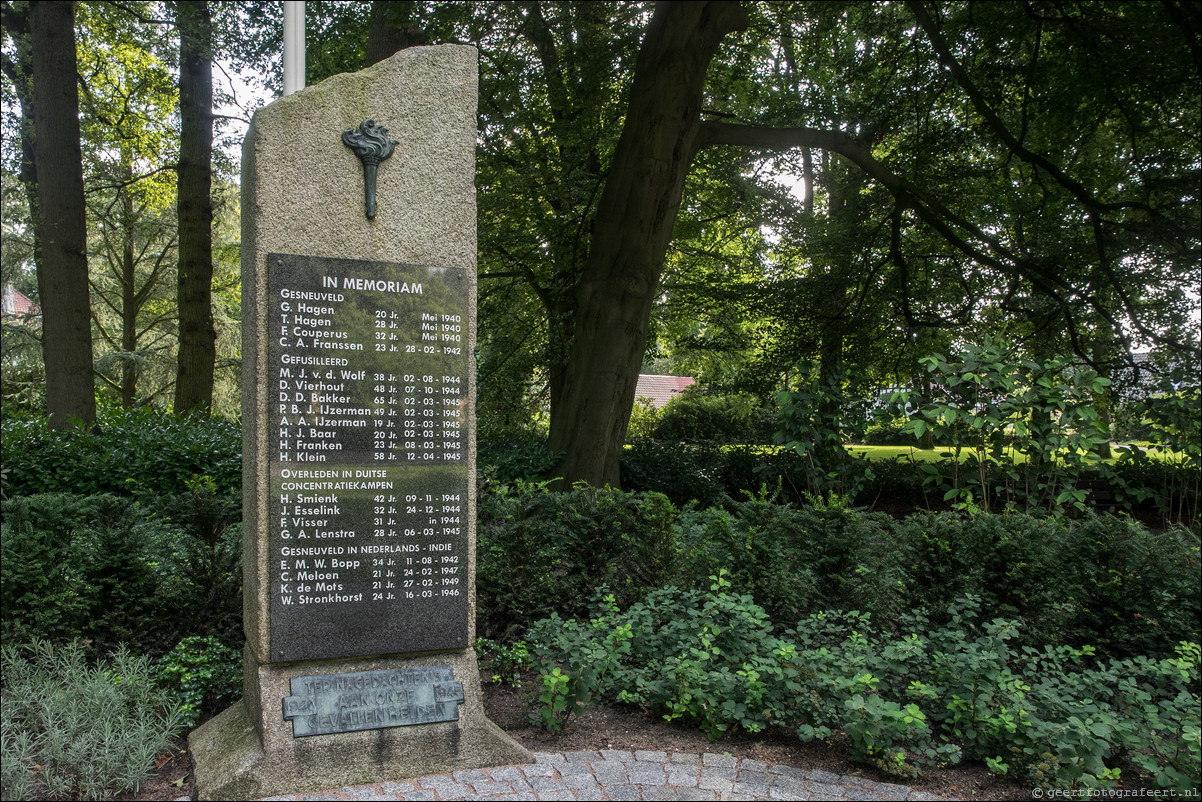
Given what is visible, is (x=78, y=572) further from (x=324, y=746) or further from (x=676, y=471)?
(x=676, y=471)

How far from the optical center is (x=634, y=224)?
9367 mm

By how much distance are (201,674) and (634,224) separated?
→ 6631 millimetres

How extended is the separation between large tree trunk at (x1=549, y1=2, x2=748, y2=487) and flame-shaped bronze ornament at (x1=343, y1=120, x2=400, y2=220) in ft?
18.6

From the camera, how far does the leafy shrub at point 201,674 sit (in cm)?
429

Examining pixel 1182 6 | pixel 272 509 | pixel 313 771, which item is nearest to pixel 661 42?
pixel 1182 6

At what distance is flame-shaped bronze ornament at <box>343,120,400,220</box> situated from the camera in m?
3.83

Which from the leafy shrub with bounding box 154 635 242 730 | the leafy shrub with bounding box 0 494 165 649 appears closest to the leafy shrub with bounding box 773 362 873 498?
the leafy shrub with bounding box 154 635 242 730

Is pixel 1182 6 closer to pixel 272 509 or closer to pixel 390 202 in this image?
pixel 390 202

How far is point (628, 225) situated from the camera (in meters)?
9.41

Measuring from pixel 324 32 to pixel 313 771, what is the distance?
10997 millimetres

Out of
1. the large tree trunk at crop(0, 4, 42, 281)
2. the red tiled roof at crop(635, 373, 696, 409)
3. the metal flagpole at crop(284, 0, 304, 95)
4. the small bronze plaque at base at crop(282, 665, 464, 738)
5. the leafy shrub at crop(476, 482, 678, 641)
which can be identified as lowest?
the small bronze plaque at base at crop(282, 665, 464, 738)

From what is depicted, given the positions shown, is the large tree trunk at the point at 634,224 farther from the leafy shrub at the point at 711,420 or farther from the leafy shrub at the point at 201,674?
the leafy shrub at the point at 711,420

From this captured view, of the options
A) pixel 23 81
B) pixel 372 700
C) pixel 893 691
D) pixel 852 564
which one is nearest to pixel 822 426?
pixel 852 564

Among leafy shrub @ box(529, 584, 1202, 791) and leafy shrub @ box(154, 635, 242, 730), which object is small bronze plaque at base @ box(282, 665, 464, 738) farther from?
leafy shrub @ box(154, 635, 242, 730)
